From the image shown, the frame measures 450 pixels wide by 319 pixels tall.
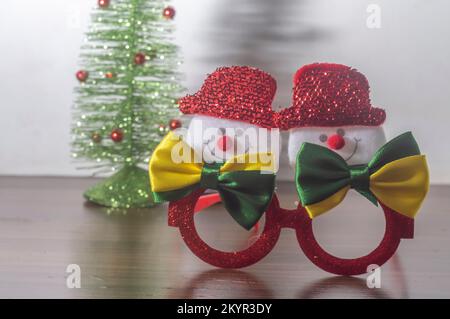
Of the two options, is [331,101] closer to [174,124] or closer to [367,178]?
[367,178]

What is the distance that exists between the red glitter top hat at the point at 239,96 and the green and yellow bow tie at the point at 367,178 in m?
0.09

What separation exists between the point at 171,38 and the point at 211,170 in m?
0.51

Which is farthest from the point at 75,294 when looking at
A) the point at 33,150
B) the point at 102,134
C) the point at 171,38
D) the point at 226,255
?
the point at 33,150

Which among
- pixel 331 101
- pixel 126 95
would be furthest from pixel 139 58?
pixel 331 101

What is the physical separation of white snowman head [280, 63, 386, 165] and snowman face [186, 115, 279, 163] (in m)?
0.04

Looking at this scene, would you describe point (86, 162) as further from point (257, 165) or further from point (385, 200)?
point (385, 200)

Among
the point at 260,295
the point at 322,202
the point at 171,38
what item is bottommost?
the point at 260,295

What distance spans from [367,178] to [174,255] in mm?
291

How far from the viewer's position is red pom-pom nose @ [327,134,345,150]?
798 millimetres

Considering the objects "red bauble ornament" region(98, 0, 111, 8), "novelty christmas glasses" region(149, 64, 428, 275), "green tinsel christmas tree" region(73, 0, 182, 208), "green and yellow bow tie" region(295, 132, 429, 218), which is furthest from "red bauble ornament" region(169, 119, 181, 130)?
"green and yellow bow tie" region(295, 132, 429, 218)

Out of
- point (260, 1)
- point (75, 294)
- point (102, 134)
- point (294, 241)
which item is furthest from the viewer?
point (260, 1)

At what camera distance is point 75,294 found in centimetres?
73

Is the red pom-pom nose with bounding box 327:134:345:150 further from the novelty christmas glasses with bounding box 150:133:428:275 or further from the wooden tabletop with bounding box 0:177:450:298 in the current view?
the wooden tabletop with bounding box 0:177:450:298

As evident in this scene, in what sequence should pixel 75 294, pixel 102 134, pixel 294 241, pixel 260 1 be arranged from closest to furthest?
pixel 75 294
pixel 294 241
pixel 102 134
pixel 260 1
